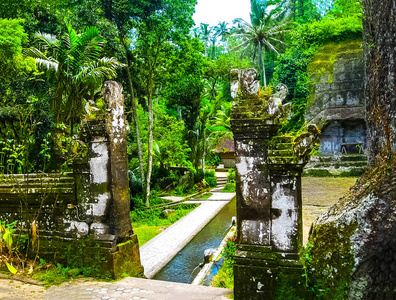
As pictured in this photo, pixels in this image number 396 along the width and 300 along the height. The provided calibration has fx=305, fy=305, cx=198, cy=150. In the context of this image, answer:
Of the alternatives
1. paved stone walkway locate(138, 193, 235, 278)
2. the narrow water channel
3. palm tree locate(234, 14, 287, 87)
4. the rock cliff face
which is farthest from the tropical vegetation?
palm tree locate(234, 14, 287, 87)

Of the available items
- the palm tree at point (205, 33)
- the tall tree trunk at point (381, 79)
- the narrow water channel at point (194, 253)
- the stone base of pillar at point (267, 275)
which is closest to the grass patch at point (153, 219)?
the narrow water channel at point (194, 253)

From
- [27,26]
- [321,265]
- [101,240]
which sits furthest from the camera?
[27,26]

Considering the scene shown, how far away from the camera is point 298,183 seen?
11.5ft

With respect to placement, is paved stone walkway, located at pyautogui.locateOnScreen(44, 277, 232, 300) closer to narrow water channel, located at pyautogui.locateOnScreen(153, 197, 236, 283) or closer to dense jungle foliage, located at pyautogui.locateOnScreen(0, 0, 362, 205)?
dense jungle foliage, located at pyautogui.locateOnScreen(0, 0, 362, 205)

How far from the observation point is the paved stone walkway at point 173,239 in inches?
288

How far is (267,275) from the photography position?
11.4 ft

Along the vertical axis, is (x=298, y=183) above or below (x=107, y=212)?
above

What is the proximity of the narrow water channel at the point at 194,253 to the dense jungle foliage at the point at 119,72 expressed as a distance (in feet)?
11.2

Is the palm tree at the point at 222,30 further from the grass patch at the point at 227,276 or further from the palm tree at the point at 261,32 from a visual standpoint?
the grass patch at the point at 227,276

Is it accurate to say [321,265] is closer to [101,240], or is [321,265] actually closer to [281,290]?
[281,290]

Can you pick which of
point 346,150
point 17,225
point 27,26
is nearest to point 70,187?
point 17,225

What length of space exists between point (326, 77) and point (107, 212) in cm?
1685

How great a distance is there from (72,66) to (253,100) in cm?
749

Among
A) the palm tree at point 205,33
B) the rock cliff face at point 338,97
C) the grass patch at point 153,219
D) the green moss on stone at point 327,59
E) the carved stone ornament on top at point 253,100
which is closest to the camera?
the carved stone ornament on top at point 253,100
